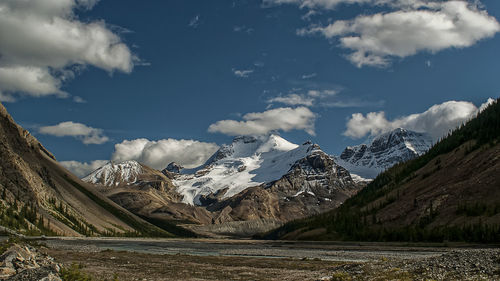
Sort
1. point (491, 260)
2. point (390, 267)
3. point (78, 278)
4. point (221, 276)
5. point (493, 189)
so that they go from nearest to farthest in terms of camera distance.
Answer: point (491, 260) → point (78, 278) → point (390, 267) → point (221, 276) → point (493, 189)

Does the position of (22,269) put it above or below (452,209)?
below

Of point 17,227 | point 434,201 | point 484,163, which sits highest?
point 484,163

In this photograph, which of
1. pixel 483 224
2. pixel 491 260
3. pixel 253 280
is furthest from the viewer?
pixel 483 224

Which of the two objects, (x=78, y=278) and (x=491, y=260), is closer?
(x=491, y=260)

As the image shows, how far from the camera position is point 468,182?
165m

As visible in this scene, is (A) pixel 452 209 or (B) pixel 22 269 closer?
(B) pixel 22 269

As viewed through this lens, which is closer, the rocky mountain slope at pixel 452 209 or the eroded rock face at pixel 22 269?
the eroded rock face at pixel 22 269

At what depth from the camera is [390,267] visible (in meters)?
44.0

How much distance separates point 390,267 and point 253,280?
50.1 ft

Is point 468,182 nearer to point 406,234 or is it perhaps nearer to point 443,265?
point 406,234

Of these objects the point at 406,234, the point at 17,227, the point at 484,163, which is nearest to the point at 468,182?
the point at 484,163

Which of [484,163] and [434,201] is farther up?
[484,163]

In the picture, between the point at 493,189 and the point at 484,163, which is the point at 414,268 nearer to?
the point at 493,189

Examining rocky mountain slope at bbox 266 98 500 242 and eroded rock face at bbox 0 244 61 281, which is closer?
eroded rock face at bbox 0 244 61 281
